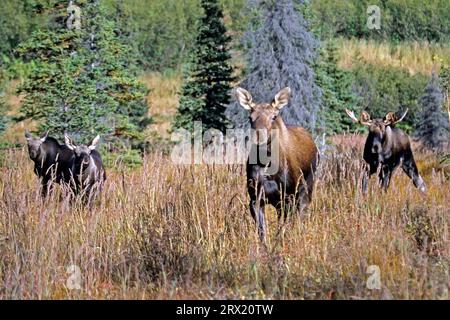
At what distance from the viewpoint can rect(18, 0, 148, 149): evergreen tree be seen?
12172 mm

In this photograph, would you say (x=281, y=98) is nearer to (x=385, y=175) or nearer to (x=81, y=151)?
(x=385, y=175)

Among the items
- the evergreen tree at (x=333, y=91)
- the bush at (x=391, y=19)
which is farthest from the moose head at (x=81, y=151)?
the bush at (x=391, y=19)

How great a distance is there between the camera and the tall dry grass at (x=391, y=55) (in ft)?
109

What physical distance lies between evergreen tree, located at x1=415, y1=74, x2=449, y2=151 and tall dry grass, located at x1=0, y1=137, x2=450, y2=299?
14.8 meters

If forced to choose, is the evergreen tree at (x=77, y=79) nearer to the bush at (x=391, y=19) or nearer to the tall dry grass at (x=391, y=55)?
the bush at (x=391, y=19)

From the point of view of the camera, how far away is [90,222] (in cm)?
640

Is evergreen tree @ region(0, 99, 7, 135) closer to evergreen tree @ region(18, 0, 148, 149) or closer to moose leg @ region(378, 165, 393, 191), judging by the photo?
evergreen tree @ region(18, 0, 148, 149)

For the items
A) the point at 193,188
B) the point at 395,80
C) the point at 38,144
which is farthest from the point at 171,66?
the point at 193,188

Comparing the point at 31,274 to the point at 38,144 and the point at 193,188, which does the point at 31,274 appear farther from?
the point at 38,144

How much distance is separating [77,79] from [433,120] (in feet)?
43.7

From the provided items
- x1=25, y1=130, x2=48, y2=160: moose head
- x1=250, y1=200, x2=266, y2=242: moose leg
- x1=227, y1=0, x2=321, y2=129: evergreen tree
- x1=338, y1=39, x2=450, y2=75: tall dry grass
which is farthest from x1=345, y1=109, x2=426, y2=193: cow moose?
x1=338, y1=39, x2=450, y2=75: tall dry grass

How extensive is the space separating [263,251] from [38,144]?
6.80 metres

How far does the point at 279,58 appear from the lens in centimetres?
1551

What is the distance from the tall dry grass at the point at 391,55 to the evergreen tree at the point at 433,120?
33.1 feet
